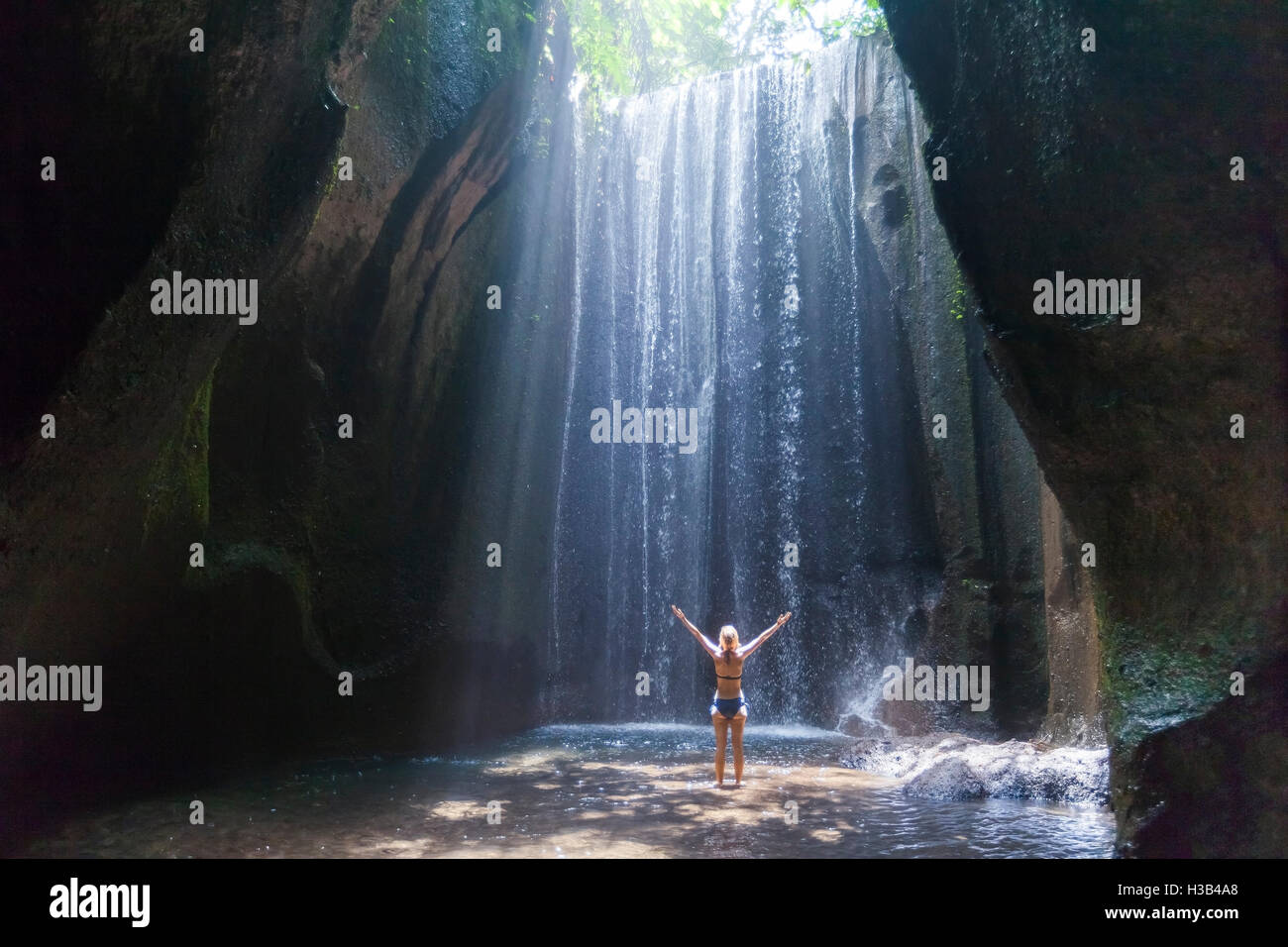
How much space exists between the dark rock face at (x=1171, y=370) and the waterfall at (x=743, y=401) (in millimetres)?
7962

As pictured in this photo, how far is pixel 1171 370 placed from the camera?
4938 millimetres

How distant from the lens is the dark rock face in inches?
180

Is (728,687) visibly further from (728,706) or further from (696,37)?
(696,37)

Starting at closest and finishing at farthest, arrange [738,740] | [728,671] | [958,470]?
1. [728,671]
2. [738,740]
3. [958,470]

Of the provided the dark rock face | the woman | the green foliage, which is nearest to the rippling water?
the woman

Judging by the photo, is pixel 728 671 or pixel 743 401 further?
pixel 743 401

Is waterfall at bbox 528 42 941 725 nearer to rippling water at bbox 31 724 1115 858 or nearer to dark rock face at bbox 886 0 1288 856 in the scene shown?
rippling water at bbox 31 724 1115 858

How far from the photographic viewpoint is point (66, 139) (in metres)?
4.96

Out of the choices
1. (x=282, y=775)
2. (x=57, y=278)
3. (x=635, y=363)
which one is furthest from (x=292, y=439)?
(x=635, y=363)

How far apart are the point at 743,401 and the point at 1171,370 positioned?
10909 mm

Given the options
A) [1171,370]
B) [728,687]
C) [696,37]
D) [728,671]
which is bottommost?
[728,687]

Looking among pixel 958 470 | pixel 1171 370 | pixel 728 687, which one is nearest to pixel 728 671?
pixel 728 687

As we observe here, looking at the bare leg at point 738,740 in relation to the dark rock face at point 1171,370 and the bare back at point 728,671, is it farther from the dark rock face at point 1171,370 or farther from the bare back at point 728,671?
the dark rock face at point 1171,370

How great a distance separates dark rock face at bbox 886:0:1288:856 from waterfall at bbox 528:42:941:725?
7.96 metres
